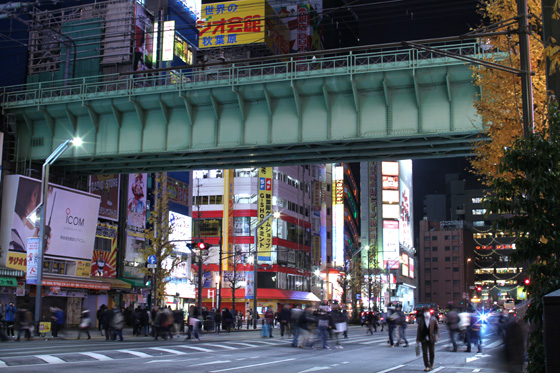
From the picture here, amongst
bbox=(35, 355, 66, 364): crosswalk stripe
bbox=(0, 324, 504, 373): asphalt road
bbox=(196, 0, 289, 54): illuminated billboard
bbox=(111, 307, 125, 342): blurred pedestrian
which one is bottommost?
bbox=(0, 324, 504, 373): asphalt road

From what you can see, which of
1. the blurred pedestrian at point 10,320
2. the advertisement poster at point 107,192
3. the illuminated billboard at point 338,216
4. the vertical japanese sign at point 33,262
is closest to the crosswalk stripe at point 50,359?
the vertical japanese sign at point 33,262

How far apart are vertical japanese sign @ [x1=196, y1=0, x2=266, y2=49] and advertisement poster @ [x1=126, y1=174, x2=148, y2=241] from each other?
124 ft

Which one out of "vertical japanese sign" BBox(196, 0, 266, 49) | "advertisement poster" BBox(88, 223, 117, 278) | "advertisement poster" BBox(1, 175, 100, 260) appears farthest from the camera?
"vertical japanese sign" BBox(196, 0, 266, 49)

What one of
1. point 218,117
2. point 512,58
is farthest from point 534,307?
point 218,117

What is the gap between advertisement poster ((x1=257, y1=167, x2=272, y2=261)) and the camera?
277ft

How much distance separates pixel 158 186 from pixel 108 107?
21.4 meters

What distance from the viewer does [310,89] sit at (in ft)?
117

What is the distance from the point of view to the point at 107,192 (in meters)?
53.1

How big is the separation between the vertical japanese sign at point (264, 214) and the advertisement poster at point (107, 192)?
105 ft

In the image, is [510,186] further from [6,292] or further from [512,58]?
[6,292]

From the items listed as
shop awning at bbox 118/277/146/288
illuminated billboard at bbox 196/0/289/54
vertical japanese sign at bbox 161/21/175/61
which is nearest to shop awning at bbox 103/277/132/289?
shop awning at bbox 118/277/146/288

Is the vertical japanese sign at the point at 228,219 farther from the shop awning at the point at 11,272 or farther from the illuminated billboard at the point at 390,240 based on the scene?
the illuminated billboard at the point at 390,240

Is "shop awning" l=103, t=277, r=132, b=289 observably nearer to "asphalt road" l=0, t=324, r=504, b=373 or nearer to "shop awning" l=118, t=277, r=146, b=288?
"shop awning" l=118, t=277, r=146, b=288

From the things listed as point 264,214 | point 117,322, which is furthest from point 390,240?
point 117,322
